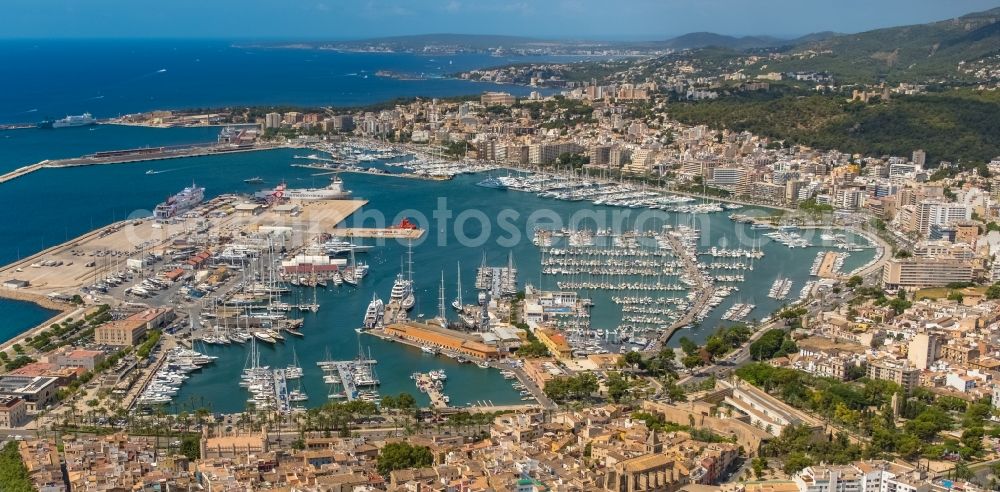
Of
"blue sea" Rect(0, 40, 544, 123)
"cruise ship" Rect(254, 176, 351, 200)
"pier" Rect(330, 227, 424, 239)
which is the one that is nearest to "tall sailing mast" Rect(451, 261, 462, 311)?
"pier" Rect(330, 227, 424, 239)

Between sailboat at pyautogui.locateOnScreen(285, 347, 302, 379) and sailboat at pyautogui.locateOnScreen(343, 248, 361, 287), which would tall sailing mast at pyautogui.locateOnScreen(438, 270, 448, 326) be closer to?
sailboat at pyautogui.locateOnScreen(343, 248, 361, 287)

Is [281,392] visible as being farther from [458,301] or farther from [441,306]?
[458,301]

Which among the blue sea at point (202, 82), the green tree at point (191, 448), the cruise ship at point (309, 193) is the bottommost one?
the green tree at point (191, 448)

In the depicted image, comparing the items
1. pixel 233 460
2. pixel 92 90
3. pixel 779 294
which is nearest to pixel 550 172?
pixel 779 294

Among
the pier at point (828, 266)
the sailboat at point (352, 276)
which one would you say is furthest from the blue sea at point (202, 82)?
the pier at point (828, 266)

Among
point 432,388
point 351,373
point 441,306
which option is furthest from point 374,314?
point 432,388

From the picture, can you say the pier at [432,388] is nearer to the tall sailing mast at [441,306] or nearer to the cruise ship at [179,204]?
the tall sailing mast at [441,306]
